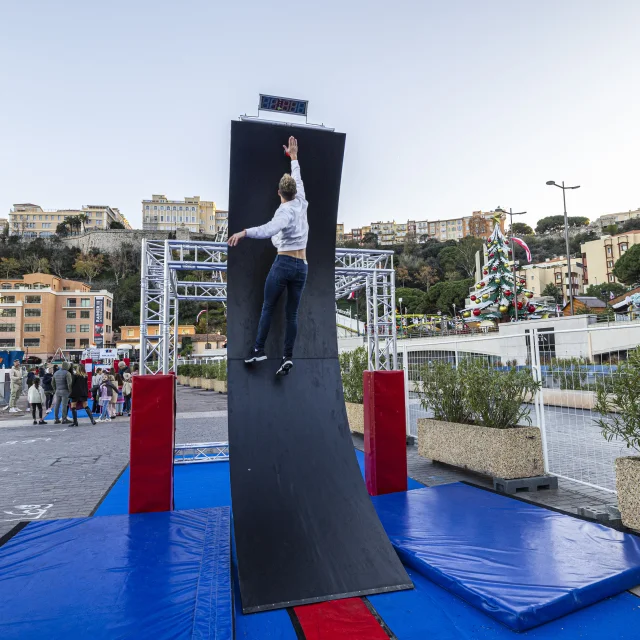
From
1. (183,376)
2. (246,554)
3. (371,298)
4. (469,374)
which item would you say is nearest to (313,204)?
(246,554)

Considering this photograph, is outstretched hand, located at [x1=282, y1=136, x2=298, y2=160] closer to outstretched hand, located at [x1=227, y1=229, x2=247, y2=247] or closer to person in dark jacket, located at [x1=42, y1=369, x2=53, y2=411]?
outstretched hand, located at [x1=227, y1=229, x2=247, y2=247]

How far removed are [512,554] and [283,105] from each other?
386 centimetres

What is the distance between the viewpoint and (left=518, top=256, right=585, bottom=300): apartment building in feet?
221

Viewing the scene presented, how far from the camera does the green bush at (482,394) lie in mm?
5801

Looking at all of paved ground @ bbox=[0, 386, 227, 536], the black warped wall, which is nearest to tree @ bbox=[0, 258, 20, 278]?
paved ground @ bbox=[0, 386, 227, 536]

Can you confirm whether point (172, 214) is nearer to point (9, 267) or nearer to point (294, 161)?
point (9, 267)

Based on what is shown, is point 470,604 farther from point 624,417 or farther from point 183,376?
point 183,376

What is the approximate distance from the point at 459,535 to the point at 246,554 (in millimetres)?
1731

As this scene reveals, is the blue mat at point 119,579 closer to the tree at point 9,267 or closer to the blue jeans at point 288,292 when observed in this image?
the blue jeans at point 288,292

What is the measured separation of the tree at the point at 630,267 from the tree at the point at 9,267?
9889cm

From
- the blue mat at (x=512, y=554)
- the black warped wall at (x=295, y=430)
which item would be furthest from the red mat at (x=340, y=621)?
the blue mat at (x=512, y=554)

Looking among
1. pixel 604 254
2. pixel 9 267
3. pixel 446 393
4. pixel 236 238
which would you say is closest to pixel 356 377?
pixel 446 393

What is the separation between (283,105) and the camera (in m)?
3.78

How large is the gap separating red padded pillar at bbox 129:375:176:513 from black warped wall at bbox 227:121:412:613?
141cm
